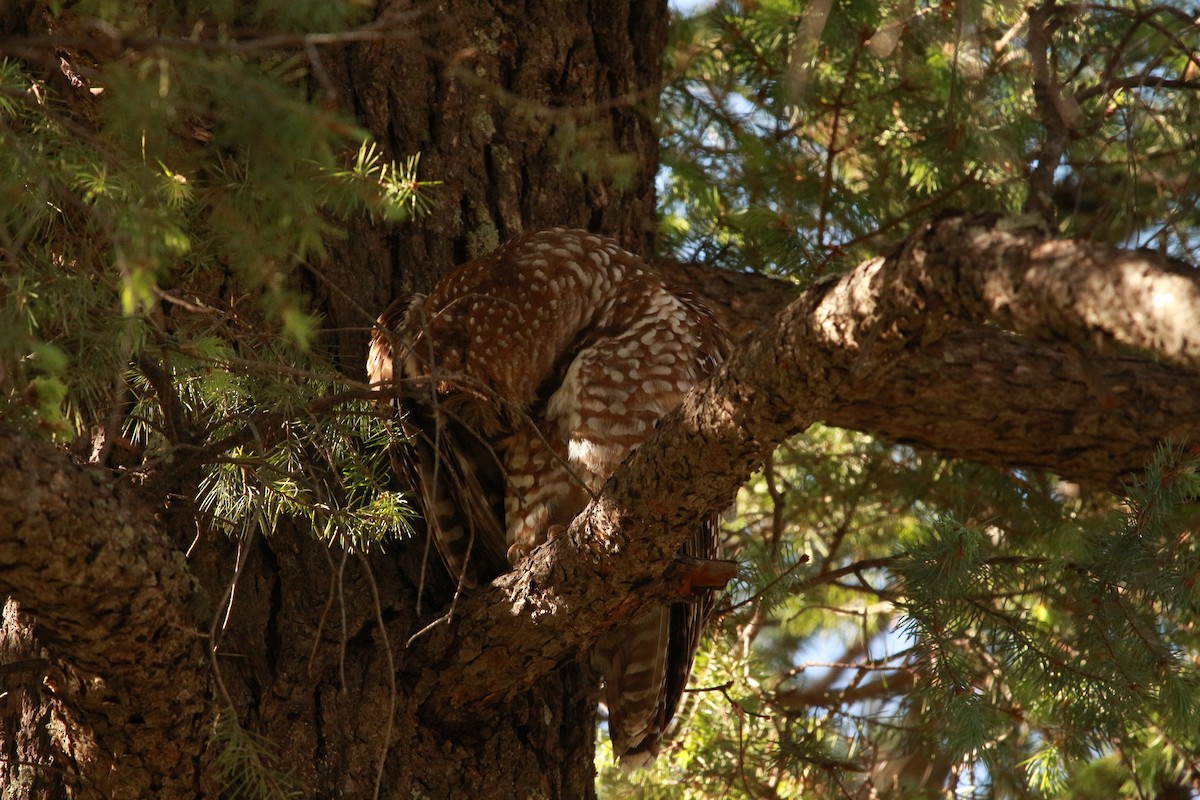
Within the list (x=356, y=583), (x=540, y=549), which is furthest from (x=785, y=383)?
(x=356, y=583)

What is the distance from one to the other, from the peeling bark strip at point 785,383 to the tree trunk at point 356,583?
213 mm

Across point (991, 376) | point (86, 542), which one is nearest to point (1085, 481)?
point (991, 376)

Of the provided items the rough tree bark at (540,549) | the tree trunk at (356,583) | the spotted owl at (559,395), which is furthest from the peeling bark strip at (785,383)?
the spotted owl at (559,395)

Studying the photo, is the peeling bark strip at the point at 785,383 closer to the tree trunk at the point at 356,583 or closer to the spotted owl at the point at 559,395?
the tree trunk at the point at 356,583

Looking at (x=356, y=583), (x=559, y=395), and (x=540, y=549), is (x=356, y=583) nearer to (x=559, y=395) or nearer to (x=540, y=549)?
(x=540, y=549)

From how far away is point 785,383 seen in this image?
1870 millimetres

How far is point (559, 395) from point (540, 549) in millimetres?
572

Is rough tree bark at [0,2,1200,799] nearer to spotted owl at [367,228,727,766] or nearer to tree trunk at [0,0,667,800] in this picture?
tree trunk at [0,0,667,800]

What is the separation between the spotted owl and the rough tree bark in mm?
173

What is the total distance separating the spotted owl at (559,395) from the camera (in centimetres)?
289

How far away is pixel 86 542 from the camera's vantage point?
5.99 feet

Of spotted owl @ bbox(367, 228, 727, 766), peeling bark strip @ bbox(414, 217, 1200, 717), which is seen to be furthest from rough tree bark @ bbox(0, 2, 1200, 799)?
spotted owl @ bbox(367, 228, 727, 766)

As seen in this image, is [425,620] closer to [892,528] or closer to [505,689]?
[505,689]

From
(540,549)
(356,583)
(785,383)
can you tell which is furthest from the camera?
(356,583)
